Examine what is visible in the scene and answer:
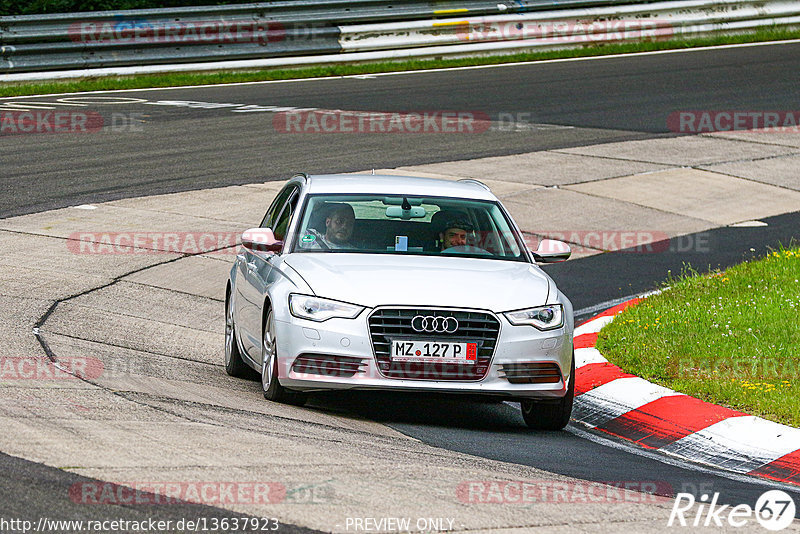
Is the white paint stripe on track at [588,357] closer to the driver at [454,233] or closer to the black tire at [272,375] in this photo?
the driver at [454,233]

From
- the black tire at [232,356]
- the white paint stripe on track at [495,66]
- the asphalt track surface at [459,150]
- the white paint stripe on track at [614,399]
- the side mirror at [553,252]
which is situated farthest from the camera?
the white paint stripe on track at [495,66]

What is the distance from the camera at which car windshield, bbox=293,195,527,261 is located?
8.93 m

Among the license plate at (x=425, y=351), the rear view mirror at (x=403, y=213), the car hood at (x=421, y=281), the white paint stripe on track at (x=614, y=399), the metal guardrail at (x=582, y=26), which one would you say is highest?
the metal guardrail at (x=582, y=26)

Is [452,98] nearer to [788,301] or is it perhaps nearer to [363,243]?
[788,301]

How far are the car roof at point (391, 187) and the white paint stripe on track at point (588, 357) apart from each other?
4.74 feet

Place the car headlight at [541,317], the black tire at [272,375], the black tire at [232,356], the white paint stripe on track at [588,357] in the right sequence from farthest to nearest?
1. the white paint stripe on track at [588,357]
2. the black tire at [232,356]
3. the black tire at [272,375]
4. the car headlight at [541,317]

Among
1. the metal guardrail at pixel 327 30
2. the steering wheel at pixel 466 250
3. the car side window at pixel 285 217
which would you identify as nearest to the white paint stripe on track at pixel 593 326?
the steering wheel at pixel 466 250

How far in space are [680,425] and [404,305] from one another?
6.52ft

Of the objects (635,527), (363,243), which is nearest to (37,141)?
(363,243)

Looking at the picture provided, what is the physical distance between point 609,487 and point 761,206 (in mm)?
11199

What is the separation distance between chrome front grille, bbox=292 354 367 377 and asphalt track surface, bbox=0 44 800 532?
0.48 metres

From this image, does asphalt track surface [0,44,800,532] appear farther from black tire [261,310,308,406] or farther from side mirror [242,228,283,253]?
side mirror [242,228,283,253]

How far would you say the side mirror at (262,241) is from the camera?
8.84 meters

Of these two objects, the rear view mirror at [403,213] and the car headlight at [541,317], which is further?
the rear view mirror at [403,213]
